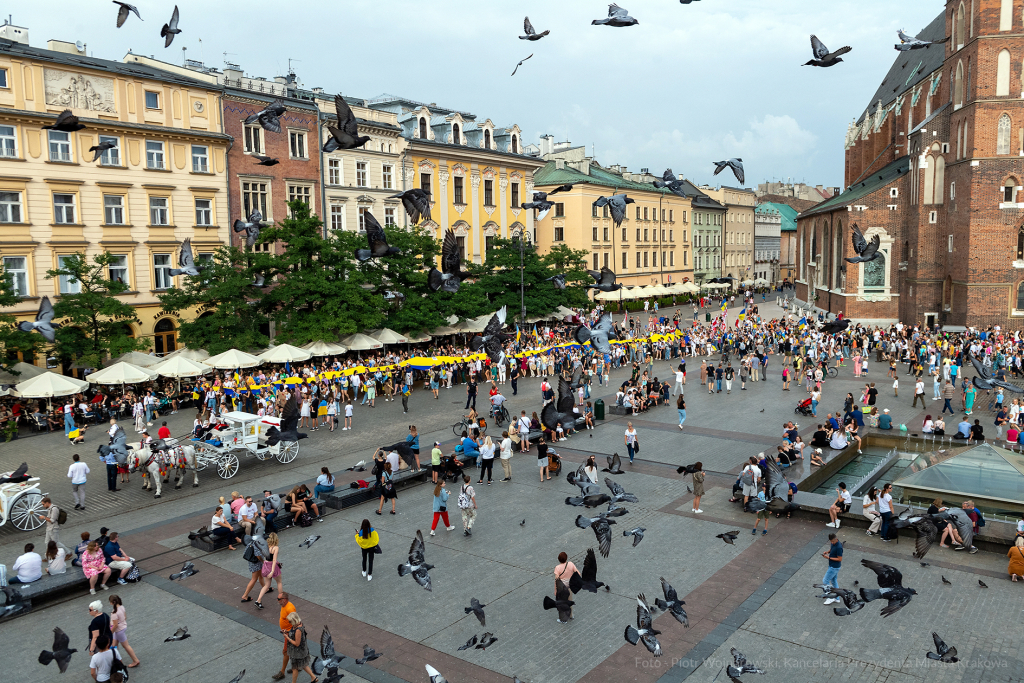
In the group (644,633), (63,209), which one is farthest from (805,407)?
(63,209)

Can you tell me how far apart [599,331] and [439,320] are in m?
19.0

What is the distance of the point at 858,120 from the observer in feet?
265

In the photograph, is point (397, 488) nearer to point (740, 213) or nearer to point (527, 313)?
point (527, 313)

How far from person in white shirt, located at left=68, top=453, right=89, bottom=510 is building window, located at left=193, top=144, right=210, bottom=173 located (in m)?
24.5

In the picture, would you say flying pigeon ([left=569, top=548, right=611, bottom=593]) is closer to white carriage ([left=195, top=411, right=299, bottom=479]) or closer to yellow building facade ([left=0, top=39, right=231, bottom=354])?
white carriage ([left=195, top=411, right=299, bottom=479])

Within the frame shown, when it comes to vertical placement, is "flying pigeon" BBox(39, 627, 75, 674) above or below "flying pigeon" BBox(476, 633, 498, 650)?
above

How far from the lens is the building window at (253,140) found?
40.3 m

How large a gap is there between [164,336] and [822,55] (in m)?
33.0

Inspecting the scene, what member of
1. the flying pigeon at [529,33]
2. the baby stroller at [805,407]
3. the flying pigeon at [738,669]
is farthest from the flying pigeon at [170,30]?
the baby stroller at [805,407]

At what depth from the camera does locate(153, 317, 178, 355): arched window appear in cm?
3672

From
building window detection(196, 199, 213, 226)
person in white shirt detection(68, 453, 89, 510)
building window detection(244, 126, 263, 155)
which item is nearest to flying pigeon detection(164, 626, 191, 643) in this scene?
person in white shirt detection(68, 453, 89, 510)

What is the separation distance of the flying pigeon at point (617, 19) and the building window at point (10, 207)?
2879cm

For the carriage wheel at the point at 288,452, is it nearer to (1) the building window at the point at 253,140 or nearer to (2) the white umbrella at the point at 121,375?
(2) the white umbrella at the point at 121,375

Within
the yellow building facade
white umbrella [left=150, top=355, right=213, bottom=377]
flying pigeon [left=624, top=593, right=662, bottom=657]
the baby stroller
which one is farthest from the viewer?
the yellow building facade
